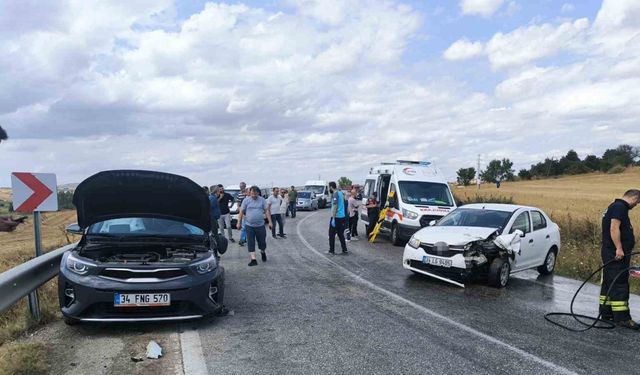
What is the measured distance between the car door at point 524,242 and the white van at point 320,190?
100ft

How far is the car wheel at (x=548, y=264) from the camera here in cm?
1089

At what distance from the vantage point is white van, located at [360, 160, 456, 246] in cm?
1507

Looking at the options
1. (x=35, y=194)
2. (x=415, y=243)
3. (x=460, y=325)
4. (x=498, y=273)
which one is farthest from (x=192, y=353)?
(x=498, y=273)

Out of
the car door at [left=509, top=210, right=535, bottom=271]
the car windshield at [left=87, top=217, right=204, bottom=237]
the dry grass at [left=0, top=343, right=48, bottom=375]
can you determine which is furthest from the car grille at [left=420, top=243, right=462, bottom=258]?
the dry grass at [left=0, top=343, right=48, bottom=375]

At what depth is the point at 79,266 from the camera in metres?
5.70

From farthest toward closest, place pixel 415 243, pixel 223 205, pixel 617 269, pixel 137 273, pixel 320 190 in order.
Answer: pixel 320 190
pixel 223 205
pixel 415 243
pixel 617 269
pixel 137 273

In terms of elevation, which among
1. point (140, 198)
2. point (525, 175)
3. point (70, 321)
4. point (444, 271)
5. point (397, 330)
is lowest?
point (397, 330)

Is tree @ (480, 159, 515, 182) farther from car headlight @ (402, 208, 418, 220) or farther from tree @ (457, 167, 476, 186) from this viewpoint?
car headlight @ (402, 208, 418, 220)

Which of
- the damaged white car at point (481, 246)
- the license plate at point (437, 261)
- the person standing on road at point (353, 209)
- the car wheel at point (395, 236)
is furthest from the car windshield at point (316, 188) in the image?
the license plate at point (437, 261)

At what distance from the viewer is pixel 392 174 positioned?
16719 mm

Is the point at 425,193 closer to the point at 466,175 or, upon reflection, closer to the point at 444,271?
the point at 444,271

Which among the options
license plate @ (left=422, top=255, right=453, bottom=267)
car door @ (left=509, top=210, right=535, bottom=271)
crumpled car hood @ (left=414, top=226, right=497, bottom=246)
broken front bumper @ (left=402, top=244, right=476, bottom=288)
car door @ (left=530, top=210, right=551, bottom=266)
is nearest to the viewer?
broken front bumper @ (left=402, top=244, right=476, bottom=288)

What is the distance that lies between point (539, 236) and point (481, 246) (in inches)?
88.0

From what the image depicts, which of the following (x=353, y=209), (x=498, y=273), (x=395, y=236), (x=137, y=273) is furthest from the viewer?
(x=353, y=209)
